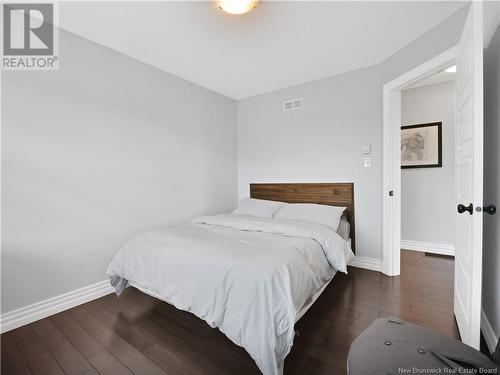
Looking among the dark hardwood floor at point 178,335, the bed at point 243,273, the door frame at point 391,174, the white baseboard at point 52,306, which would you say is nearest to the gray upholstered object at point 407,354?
the bed at point 243,273

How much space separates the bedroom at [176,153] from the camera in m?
1.62

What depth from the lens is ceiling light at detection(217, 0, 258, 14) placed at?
1.69 metres

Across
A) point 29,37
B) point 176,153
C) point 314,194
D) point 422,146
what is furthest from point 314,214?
point 29,37

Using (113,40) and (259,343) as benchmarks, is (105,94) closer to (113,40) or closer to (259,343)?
(113,40)

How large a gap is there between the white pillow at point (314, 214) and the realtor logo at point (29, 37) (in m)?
2.78

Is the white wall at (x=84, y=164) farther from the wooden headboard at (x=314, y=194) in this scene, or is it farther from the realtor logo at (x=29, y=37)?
the wooden headboard at (x=314, y=194)

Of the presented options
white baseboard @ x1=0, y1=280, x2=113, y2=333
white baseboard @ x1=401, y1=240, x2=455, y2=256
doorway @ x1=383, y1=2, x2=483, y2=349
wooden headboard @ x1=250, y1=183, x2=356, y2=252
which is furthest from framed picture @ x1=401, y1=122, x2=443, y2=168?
white baseboard @ x1=0, y1=280, x2=113, y2=333

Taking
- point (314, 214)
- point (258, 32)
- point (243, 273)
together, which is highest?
point (258, 32)

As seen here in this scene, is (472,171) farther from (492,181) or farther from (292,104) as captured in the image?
(292,104)

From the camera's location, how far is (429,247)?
3461 mm

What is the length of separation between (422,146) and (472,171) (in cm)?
267

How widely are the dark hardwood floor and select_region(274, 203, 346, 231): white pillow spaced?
70 centimetres

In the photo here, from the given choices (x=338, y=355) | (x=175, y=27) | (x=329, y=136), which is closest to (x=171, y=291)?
(x=338, y=355)

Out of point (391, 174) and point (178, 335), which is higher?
point (391, 174)
